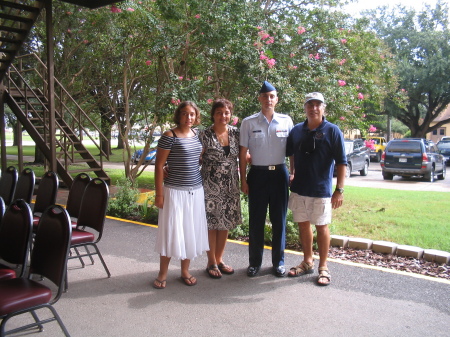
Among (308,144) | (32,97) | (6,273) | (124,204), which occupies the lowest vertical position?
(124,204)

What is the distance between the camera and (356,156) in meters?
15.5

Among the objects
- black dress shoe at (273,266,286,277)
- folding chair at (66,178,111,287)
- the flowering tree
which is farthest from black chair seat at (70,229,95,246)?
the flowering tree

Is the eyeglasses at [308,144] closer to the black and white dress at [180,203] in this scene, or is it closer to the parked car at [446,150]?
the black and white dress at [180,203]

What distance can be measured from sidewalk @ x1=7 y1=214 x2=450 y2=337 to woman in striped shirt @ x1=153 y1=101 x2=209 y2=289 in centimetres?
43

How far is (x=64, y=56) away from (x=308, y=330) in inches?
441

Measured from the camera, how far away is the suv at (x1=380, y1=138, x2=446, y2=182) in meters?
13.8

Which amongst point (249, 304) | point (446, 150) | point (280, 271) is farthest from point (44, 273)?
point (446, 150)

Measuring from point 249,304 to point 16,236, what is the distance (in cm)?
200

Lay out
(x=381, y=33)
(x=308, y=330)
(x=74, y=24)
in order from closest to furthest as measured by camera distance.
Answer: (x=308, y=330), (x=74, y=24), (x=381, y=33)

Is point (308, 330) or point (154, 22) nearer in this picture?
point (308, 330)

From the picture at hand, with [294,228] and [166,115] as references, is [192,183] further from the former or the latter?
[166,115]

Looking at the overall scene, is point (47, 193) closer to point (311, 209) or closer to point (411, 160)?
point (311, 209)

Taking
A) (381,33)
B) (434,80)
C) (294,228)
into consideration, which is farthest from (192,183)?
(381,33)

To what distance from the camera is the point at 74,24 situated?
11148 mm
